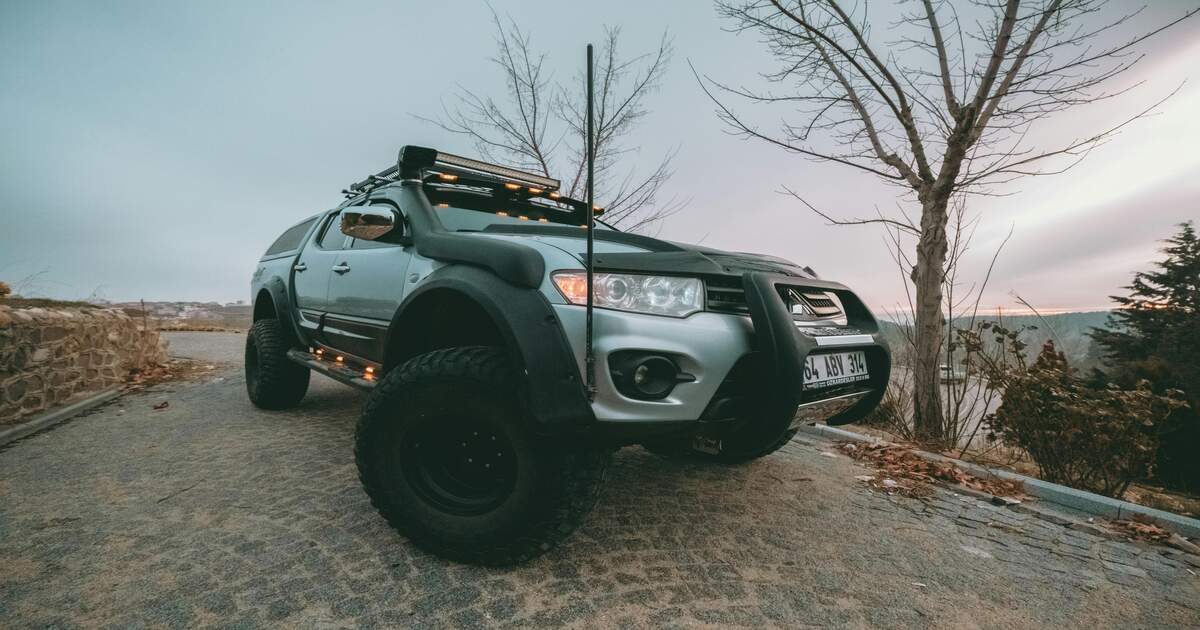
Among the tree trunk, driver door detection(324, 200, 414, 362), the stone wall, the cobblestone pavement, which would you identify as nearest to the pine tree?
the tree trunk

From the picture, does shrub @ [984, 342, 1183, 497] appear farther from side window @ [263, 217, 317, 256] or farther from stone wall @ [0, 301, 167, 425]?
stone wall @ [0, 301, 167, 425]

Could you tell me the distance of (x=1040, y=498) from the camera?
3152 mm

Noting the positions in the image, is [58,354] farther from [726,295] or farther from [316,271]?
[726,295]

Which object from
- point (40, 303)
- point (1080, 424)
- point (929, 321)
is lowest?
point (1080, 424)

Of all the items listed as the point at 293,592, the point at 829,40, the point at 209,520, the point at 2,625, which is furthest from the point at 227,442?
the point at 829,40

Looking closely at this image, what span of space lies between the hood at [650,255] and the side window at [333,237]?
1.63m

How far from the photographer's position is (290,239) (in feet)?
16.1

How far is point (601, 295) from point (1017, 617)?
74.8 inches

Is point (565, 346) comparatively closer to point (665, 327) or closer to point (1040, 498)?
point (665, 327)

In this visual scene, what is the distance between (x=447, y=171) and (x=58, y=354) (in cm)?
441

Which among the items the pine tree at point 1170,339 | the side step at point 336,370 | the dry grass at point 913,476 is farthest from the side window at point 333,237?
the pine tree at point 1170,339

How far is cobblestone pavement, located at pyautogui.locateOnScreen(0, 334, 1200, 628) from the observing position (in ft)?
5.60

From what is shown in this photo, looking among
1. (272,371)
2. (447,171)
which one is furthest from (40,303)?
(447,171)

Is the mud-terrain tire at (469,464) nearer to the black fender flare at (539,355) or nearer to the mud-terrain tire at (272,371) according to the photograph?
the black fender flare at (539,355)
